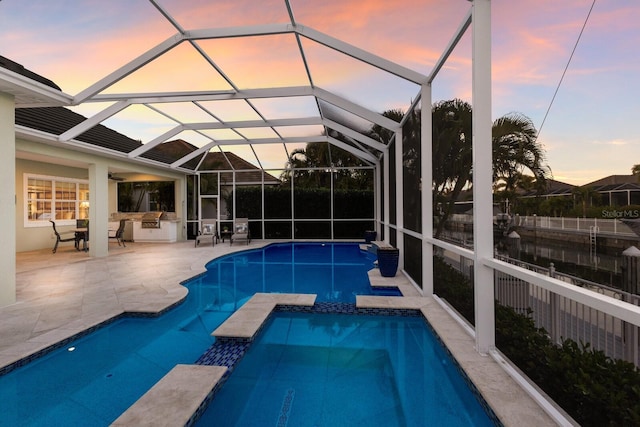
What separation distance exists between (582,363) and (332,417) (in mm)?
1913

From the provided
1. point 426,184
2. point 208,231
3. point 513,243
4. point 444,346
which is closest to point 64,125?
point 208,231

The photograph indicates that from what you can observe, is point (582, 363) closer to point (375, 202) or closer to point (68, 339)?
point (68, 339)

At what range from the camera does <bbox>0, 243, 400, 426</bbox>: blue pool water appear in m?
2.59

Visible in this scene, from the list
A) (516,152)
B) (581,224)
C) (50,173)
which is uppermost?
(50,173)

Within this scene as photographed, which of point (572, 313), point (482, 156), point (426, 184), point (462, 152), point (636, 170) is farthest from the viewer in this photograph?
point (462, 152)

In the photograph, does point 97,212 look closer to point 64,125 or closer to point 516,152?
point 64,125

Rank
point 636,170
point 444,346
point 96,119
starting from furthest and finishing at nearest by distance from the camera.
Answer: point 96,119
point 444,346
point 636,170

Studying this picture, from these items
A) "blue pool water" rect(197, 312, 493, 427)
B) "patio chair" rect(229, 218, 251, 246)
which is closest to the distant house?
"blue pool water" rect(197, 312, 493, 427)

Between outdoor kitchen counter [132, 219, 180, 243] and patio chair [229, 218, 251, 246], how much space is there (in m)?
2.90

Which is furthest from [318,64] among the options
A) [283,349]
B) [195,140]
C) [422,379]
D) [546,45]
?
[195,140]

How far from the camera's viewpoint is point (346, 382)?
119 inches

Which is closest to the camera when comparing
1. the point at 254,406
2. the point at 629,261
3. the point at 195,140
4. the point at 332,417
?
the point at 629,261

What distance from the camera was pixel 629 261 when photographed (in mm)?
1979

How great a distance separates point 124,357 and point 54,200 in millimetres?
11586
